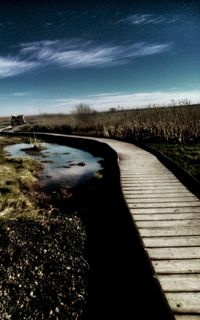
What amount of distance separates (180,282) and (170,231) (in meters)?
1.53

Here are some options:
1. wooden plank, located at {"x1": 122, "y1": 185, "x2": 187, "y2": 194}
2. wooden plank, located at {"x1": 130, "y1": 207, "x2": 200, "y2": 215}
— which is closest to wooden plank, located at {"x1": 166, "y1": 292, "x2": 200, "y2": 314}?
wooden plank, located at {"x1": 130, "y1": 207, "x2": 200, "y2": 215}

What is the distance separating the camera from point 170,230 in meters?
5.37

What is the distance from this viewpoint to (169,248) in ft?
15.5

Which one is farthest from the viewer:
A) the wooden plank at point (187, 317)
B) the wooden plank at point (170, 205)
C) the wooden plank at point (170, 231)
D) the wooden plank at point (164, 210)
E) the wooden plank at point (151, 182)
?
the wooden plank at point (151, 182)

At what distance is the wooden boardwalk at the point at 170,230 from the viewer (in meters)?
3.65

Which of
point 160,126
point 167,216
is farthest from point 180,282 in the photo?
point 160,126

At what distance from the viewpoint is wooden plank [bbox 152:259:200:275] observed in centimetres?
409

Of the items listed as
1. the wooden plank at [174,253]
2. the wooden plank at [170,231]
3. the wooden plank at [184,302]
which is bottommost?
the wooden plank at [184,302]

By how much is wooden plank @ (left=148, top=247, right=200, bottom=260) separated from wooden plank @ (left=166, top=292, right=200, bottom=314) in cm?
84

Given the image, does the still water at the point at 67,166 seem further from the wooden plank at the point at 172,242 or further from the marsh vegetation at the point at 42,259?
the wooden plank at the point at 172,242

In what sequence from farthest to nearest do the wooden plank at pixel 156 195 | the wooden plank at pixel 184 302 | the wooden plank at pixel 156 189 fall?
the wooden plank at pixel 156 189, the wooden plank at pixel 156 195, the wooden plank at pixel 184 302

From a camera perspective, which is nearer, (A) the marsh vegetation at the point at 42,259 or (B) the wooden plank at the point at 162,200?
(A) the marsh vegetation at the point at 42,259

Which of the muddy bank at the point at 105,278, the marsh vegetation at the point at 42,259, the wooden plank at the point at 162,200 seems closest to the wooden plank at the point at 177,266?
the muddy bank at the point at 105,278

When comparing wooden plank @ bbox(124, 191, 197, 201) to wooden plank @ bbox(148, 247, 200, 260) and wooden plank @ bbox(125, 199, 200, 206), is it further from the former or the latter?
wooden plank @ bbox(148, 247, 200, 260)
